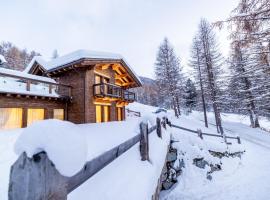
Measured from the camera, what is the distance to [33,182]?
2.83 feet

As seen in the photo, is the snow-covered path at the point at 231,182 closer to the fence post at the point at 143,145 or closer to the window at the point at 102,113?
the fence post at the point at 143,145

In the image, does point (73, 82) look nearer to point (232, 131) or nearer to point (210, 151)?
point (210, 151)

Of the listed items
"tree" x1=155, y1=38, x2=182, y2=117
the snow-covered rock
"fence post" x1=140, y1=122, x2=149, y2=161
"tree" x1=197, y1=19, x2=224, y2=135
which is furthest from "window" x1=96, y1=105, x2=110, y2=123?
the snow-covered rock

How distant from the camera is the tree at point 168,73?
28.4 m

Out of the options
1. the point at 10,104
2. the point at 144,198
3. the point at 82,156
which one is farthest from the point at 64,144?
the point at 10,104

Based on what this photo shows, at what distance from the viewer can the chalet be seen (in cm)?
1152

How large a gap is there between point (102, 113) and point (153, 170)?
1327cm

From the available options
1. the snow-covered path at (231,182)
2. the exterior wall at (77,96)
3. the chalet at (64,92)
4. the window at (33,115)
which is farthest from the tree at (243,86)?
the window at (33,115)

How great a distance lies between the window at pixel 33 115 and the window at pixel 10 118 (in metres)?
0.57

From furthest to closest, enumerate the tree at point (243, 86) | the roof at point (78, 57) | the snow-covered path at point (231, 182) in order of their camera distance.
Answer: the tree at point (243, 86)
the roof at point (78, 57)
the snow-covered path at point (231, 182)

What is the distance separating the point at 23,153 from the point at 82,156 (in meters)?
0.30

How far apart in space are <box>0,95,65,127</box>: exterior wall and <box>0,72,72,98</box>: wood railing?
1.94 ft

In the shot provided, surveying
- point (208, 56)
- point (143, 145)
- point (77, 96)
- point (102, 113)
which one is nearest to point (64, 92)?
point (77, 96)

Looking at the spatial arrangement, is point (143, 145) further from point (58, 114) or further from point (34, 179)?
point (58, 114)
